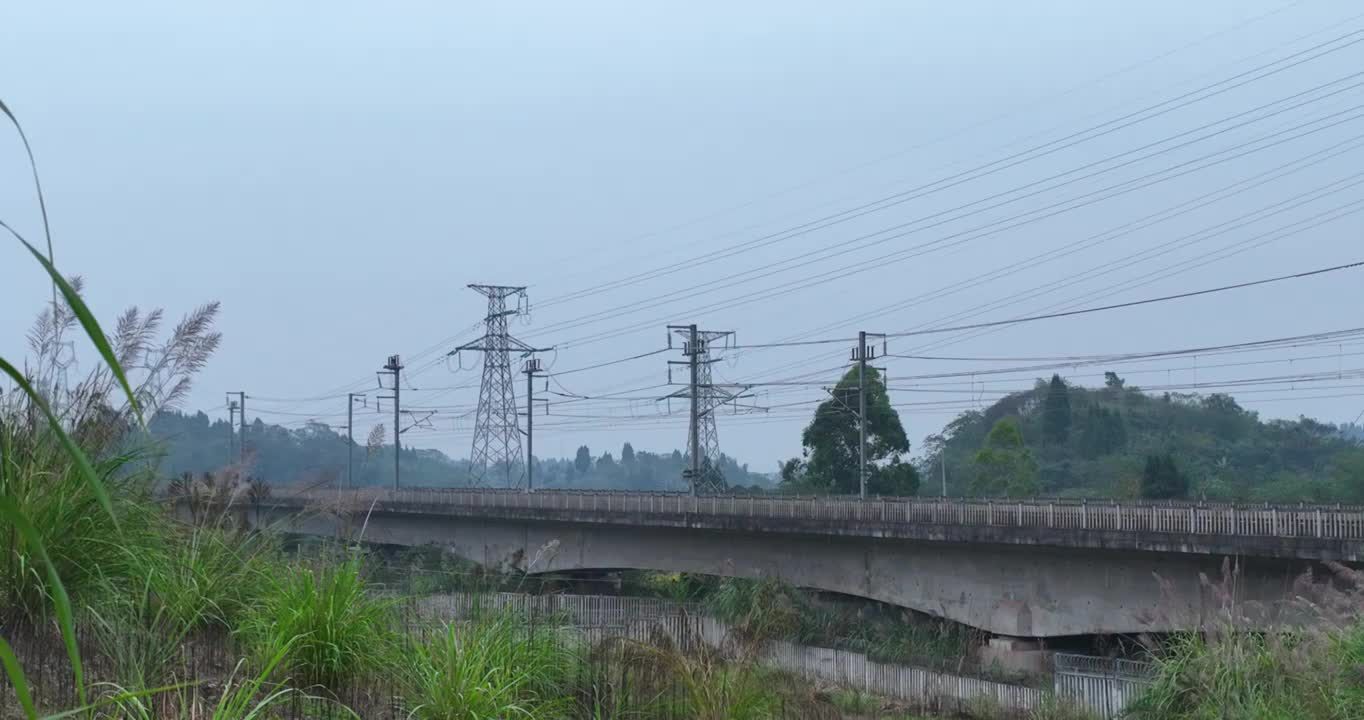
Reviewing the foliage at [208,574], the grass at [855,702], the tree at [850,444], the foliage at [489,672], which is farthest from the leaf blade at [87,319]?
the tree at [850,444]

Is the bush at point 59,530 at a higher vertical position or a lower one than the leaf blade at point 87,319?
lower

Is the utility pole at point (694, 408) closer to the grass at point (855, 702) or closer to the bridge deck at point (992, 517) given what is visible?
the bridge deck at point (992, 517)

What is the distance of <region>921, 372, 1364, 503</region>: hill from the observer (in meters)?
65.2

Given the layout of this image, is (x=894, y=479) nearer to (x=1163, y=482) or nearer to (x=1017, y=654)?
(x=1163, y=482)

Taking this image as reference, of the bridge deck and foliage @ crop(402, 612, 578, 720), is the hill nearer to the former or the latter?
the bridge deck

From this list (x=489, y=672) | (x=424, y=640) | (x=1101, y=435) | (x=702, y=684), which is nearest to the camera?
(x=489, y=672)

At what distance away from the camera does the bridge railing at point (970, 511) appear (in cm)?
2145

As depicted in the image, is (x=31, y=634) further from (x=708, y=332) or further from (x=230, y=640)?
(x=708, y=332)

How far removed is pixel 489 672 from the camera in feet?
24.1

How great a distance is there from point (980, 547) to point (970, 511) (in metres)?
1.03

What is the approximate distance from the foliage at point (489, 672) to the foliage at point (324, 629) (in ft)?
0.82

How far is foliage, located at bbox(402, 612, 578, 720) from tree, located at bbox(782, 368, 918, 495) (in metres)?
46.3

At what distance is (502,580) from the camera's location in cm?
923

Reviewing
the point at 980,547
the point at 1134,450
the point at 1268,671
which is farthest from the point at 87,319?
the point at 1134,450
